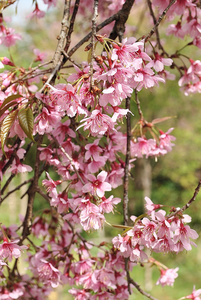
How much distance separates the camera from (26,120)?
2.31 ft

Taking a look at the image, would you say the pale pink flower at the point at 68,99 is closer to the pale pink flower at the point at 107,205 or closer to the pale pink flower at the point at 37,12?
the pale pink flower at the point at 107,205

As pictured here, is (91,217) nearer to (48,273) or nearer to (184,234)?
(184,234)

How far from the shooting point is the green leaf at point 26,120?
0.69 m

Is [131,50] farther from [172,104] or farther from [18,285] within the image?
[172,104]

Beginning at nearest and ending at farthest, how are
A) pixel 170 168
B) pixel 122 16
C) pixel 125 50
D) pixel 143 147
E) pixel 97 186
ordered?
1. pixel 125 50
2. pixel 97 186
3. pixel 122 16
4. pixel 143 147
5. pixel 170 168

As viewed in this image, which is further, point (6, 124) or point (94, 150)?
point (94, 150)

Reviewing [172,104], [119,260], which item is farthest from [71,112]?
[172,104]

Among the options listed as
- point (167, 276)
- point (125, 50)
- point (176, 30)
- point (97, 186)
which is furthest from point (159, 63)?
point (167, 276)

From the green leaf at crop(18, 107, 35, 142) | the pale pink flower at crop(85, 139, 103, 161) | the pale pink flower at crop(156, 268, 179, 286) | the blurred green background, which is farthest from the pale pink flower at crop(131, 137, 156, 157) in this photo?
the blurred green background

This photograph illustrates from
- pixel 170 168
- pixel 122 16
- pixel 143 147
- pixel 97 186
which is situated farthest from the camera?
pixel 170 168

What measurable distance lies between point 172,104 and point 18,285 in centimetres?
577

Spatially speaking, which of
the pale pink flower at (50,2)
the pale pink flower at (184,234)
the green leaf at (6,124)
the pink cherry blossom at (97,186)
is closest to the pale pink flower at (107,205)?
the pink cherry blossom at (97,186)

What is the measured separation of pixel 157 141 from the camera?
1.15 meters

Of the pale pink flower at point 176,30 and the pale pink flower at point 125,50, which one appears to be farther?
the pale pink flower at point 176,30
